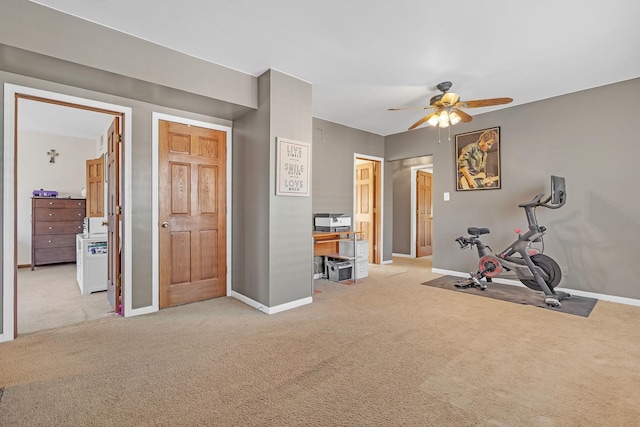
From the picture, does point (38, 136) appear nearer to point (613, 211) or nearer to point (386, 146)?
point (386, 146)

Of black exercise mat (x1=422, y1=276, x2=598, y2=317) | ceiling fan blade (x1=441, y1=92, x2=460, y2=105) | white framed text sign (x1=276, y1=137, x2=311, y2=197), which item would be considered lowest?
black exercise mat (x1=422, y1=276, x2=598, y2=317)

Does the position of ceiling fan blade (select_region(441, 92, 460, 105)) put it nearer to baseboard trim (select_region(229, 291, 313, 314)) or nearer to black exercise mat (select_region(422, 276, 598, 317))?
Result: black exercise mat (select_region(422, 276, 598, 317))

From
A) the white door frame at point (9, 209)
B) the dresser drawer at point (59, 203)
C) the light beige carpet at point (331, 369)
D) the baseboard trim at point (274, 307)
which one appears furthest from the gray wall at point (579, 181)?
the dresser drawer at point (59, 203)

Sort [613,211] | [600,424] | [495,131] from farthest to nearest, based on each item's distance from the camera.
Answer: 1. [495,131]
2. [613,211]
3. [600,424]

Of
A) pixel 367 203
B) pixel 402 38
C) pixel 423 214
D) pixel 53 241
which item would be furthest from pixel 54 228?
pixel 423 214

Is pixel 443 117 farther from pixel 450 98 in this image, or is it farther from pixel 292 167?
pixel 292 167

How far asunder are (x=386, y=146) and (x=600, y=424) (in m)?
5.15

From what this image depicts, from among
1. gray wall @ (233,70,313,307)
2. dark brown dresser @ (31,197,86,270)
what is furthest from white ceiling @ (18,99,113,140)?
gray wall @ (233,70,313,307)


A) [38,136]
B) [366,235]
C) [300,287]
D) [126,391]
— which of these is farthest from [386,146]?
[38,136]

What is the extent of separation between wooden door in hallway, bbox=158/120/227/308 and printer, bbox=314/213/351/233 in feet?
4.77

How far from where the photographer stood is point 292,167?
11.0ft

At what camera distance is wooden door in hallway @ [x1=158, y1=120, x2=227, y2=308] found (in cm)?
335

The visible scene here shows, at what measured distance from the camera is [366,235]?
617cm

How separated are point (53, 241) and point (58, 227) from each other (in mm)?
272
